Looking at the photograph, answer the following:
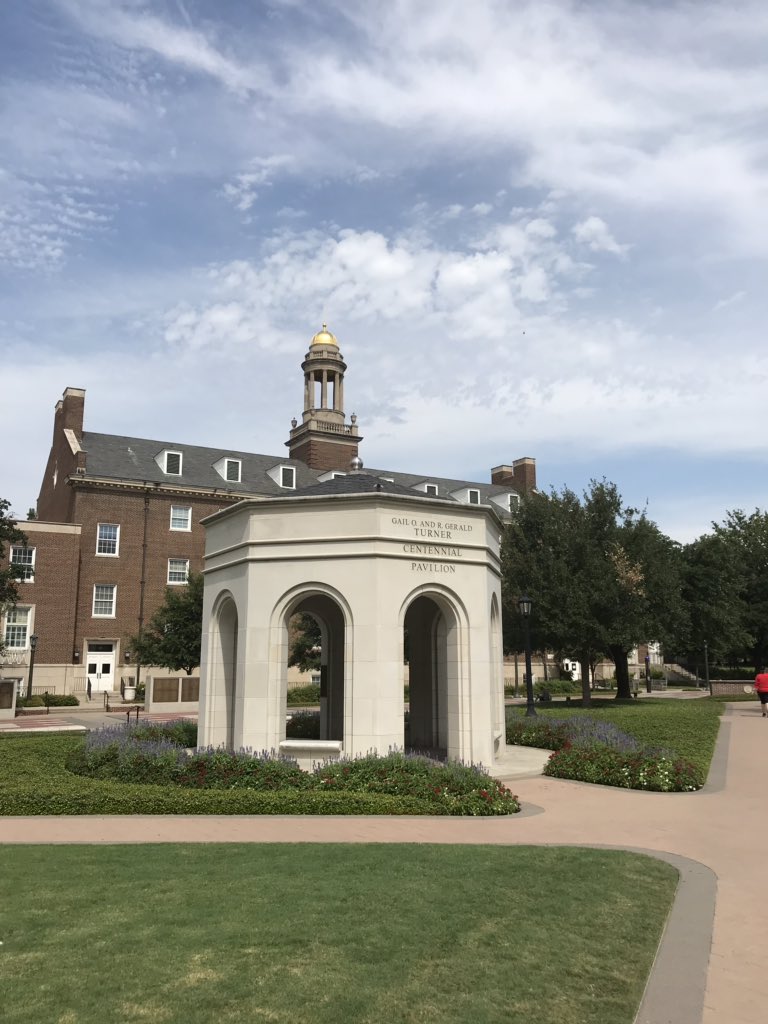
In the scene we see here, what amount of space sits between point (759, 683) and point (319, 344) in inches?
1737

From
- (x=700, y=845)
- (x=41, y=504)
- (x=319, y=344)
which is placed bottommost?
(x=700, y=845)

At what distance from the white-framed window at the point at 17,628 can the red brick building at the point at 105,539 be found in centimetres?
5

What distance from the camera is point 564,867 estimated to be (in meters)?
8.22

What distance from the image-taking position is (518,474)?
72.6 meters

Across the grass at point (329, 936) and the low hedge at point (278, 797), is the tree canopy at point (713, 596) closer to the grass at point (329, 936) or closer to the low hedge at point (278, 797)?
the low hedge at point (278, 797)

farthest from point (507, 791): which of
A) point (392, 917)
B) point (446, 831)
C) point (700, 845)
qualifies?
point (392, 917)

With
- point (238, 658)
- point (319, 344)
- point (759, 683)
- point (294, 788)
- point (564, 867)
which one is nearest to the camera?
point (564, 867)

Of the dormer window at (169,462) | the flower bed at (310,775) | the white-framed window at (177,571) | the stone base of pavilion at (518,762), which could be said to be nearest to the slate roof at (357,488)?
the flower bed at (310,775)

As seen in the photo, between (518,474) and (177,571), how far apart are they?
118ft

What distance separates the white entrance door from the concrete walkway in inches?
1408

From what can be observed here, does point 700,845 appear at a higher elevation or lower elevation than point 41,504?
lower

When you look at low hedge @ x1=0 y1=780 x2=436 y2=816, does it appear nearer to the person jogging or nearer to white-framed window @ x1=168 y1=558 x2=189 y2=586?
the person jogging

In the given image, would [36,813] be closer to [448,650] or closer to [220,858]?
[220,858]

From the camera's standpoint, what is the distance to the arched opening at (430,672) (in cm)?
1700
